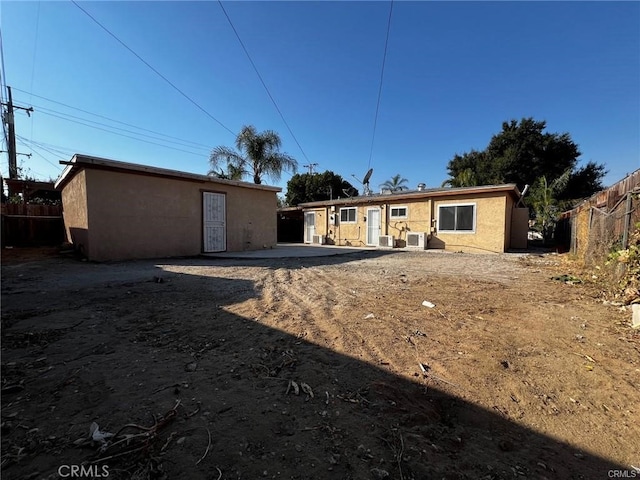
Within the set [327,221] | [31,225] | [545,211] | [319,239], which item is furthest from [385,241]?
[31,225]

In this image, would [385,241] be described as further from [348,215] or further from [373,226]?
[348,215]

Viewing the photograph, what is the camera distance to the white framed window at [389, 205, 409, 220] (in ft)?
49.4

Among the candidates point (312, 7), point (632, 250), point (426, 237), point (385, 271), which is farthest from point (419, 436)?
point (426, 237)

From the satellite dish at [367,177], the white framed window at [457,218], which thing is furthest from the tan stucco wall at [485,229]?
the satellite dish at [367,177]

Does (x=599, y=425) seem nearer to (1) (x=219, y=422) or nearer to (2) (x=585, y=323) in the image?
(2) (x=585, y=323)

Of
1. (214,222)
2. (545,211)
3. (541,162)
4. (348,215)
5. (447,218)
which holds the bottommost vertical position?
(214,222)

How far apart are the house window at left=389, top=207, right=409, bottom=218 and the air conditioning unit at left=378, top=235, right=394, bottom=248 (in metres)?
1.22

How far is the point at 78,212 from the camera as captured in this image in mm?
9391

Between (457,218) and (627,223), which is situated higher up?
(457,218)

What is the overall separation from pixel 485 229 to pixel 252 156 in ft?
50.2

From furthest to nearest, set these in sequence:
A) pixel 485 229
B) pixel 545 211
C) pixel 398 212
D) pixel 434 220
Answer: pixel 545 211 → pixel 398 212 → pixel 434 220 → pixel 485 229

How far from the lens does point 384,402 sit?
206 cm

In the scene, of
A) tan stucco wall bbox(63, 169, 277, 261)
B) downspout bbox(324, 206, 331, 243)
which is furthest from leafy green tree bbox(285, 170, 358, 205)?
tan stucco wall bbox(63, 169, 277, 261)

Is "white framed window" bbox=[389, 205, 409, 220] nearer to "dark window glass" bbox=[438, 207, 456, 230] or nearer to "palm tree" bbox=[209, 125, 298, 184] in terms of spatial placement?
"dark window glass" bbox=[438, 207, 456, 230]
